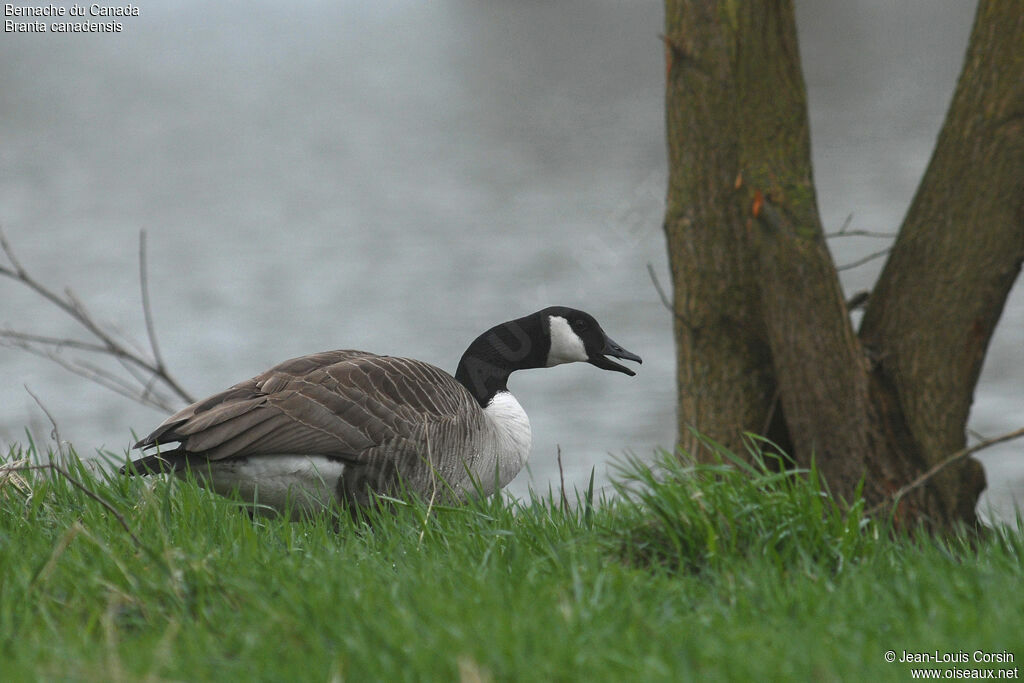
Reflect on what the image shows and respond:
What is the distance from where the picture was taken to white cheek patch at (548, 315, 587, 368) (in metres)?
6.08

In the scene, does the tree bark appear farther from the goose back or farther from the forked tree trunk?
the goose back

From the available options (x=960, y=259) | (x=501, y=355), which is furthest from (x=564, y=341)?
(x=960, y=259)

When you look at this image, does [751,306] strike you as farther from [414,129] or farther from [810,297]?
[414,129]

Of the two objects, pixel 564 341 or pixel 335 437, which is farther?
pixel 564 341

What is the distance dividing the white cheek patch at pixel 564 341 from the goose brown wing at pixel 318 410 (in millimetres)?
1044

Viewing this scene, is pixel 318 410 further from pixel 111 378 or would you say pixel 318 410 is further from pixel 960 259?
pixel 960 259

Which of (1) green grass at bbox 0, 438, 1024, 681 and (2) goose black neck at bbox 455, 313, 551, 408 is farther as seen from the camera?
(2) goose black neck at bbox 455, 313, 551, 408

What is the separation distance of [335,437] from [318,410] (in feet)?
0.46

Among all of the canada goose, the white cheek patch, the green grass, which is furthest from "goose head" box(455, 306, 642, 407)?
the green grass

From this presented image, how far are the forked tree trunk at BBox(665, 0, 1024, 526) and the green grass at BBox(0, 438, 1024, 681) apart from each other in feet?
3.51

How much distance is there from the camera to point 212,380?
11.6 meters

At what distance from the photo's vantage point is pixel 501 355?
6137 mm

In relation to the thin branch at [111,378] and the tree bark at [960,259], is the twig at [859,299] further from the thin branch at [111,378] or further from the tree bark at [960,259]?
the thin branch at [111,378]

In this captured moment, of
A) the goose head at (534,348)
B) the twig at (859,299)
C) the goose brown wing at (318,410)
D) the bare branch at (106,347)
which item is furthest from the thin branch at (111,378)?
the twig at (859,299)
